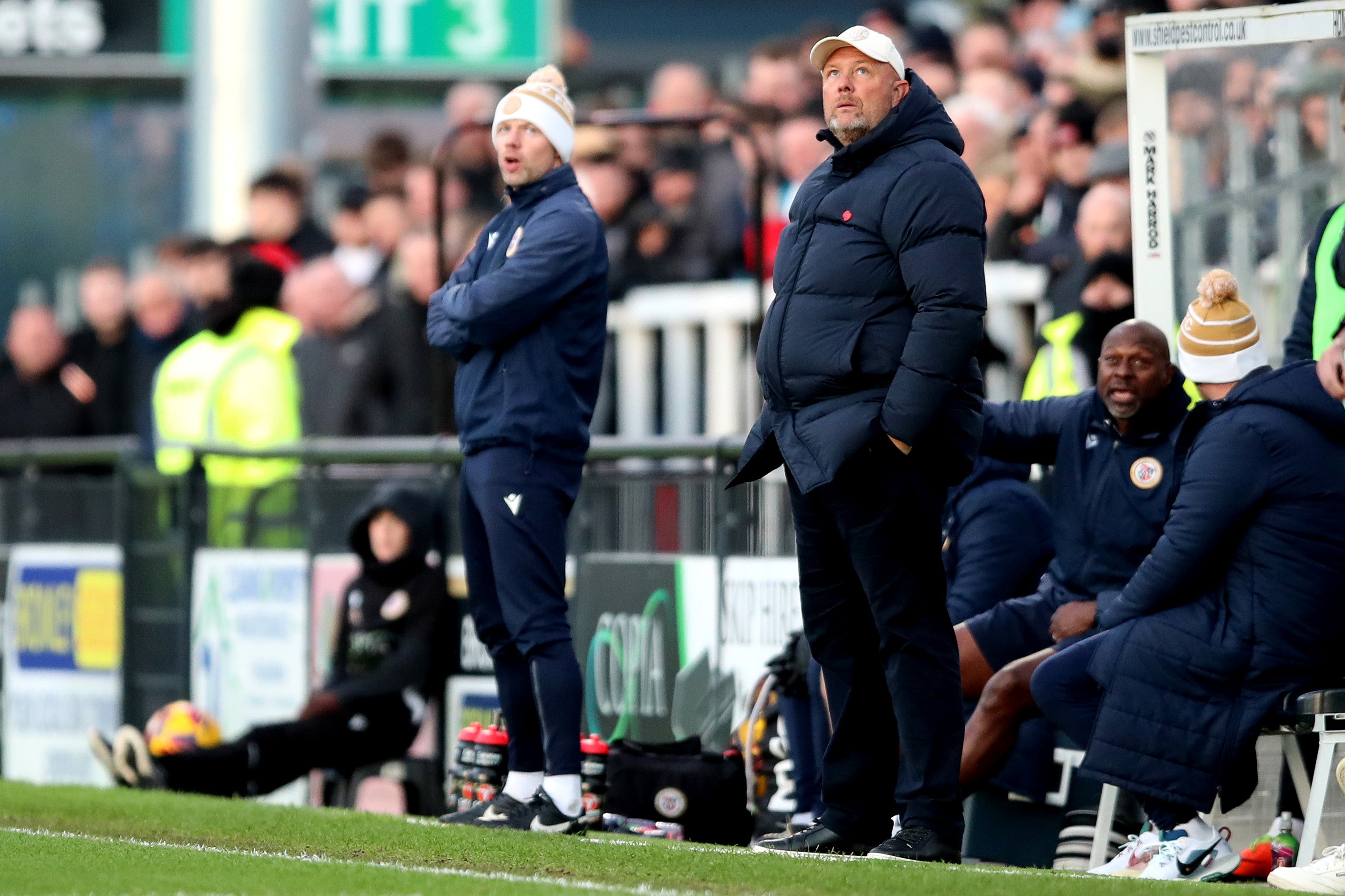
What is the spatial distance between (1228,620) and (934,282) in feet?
4.35

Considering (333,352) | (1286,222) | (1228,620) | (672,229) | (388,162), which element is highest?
(388,162)

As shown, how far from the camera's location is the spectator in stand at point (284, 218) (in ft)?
47.3

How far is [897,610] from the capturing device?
6930 millimetres

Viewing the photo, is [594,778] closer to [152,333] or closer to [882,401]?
[882,401]

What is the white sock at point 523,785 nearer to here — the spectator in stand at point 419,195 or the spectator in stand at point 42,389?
the spectator in stand at point 419,195

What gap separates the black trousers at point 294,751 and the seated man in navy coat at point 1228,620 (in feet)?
13.1

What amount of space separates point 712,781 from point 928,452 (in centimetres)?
210

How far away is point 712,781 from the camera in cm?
860

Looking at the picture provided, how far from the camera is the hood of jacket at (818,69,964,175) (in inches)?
274

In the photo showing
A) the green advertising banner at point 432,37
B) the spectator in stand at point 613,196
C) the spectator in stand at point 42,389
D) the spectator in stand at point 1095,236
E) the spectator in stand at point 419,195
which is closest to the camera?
the spectator in stand at point 1095,236

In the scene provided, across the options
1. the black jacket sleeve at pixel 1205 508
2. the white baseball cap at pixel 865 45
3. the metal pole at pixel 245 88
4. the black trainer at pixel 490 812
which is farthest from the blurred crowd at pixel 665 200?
the black trainer at pixel 490 812

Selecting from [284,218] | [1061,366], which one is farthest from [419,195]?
[1061,366]

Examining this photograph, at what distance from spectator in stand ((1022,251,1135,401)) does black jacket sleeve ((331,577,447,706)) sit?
8.49ft

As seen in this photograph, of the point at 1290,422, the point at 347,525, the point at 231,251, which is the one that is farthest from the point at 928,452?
the point at 231,251
